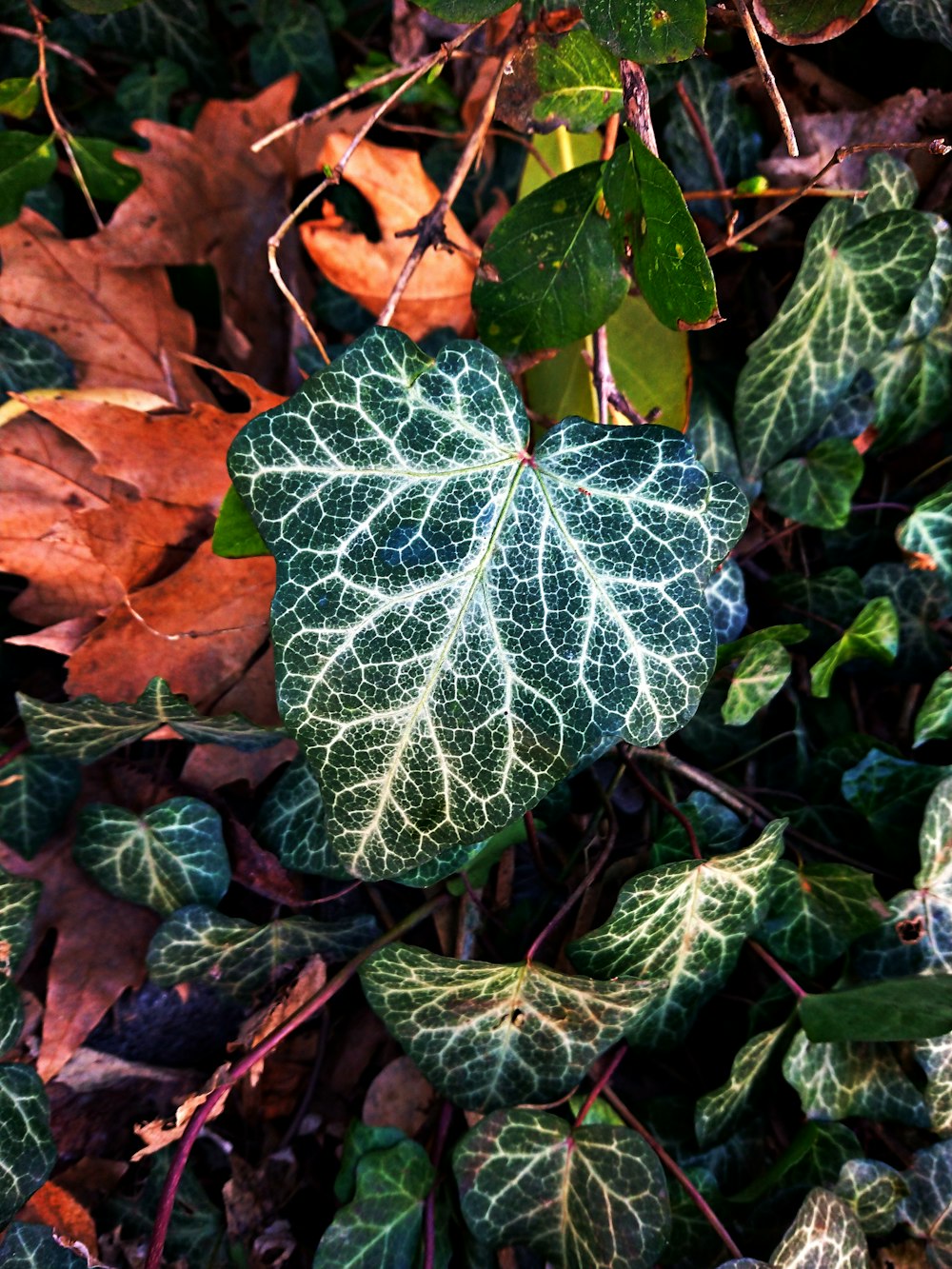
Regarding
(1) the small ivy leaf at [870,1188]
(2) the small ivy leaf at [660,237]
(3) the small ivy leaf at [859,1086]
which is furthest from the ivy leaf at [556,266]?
(1) the small ivy leaf at [870,1188]

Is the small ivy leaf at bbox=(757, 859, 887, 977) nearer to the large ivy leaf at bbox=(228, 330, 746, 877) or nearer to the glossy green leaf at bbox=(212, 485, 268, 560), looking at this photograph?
the large ivy leaf at bbox=(228, 330, 746, 877)

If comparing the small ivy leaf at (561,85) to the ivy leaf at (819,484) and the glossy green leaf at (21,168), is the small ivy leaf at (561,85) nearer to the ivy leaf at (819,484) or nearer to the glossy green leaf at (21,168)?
the ivy leaf at (819,484)

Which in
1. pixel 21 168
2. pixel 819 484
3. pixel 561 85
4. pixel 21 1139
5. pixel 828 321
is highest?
pixel 561 85

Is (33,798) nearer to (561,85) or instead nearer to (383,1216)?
(383,1216)

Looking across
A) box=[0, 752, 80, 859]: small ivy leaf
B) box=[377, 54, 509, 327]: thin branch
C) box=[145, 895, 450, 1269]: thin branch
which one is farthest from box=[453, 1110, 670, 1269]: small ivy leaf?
box=[377, 54, 509, 327]: thin branch

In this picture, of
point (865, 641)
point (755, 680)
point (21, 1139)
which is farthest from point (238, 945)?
point (865, 641)
